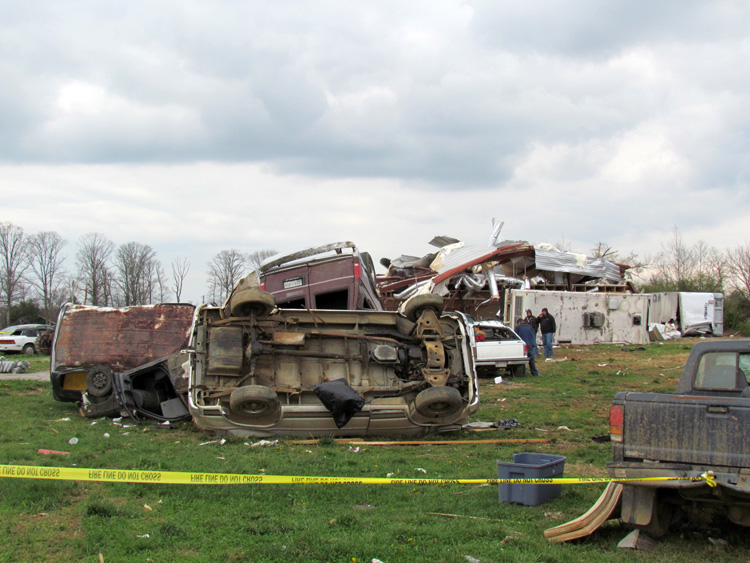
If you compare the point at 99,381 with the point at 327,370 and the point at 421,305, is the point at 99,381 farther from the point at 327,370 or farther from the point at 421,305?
the point at 421,305

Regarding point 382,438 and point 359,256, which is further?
point 359,256

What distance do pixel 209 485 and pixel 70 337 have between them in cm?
586

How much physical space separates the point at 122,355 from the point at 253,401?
146 inches

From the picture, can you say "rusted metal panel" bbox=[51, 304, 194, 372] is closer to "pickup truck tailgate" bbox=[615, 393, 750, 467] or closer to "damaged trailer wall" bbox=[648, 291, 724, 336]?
"pickup truck tailgate" bbox=[615, 393, 750, 467]

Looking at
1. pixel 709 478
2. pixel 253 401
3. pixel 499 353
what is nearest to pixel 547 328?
pixel 499 353

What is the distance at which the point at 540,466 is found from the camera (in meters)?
5.86

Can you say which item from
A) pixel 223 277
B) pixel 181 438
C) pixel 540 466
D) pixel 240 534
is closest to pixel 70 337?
pixel 181 438

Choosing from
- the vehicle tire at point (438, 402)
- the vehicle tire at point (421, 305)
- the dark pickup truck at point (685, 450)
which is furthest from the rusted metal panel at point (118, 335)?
the dark pickup truck at point (685, 450)

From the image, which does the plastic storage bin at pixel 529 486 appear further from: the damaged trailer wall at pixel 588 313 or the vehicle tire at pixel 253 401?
the damaged trailer wall at pixel 588 313

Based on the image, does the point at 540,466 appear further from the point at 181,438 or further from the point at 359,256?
the point at 359,256

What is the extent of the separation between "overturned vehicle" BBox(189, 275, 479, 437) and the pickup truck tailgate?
3.88 metres

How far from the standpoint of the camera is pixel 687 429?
461 cm

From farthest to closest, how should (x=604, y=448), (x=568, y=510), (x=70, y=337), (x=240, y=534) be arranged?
(x=70, y=337) < (x=604, y=448) < (x=568, y=510) < (x=240, y=534)

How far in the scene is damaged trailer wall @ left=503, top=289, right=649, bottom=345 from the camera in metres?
26.5
